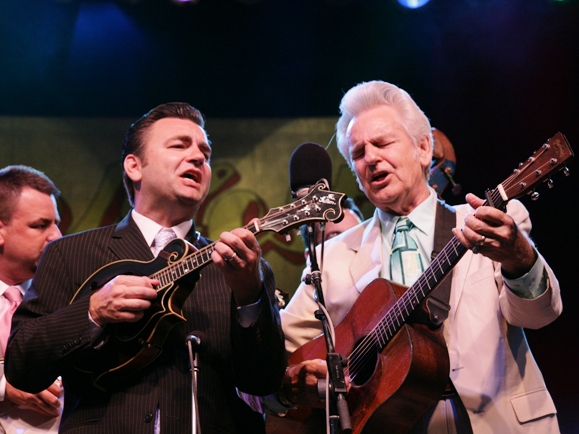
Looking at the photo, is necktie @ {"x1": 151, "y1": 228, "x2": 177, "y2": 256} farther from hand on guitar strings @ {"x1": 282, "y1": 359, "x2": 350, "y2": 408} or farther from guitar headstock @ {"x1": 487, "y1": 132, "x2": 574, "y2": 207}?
guitar headstock @ {"x1": 487, "y1": 132, "x2": 574, "y2": 207}

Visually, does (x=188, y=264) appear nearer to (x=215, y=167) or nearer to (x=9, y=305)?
(x=9, y=305)

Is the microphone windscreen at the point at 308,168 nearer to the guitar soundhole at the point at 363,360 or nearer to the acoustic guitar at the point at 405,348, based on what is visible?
the acoustic guitar at the point at 405,348

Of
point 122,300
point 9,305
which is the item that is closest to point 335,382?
point 122,300

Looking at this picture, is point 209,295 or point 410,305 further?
point 209,295

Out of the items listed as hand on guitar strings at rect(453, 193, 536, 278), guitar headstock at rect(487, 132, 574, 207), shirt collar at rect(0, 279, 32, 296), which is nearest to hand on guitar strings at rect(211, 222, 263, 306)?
hand on guitar strings at rect(453, 193, 536, 278)

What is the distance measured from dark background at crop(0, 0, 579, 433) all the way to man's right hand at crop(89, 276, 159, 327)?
3.27 m

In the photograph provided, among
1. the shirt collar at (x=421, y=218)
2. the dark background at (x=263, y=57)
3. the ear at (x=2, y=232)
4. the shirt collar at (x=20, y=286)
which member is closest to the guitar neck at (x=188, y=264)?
the shirt collar at (x=421, y=218)

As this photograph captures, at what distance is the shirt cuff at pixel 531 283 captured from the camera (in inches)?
97.9

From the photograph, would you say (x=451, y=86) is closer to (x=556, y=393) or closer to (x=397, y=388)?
(x=556, y=393)

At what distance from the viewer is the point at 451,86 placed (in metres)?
5.39

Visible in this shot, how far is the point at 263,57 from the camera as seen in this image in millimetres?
5938

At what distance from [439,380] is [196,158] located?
1.55 metres

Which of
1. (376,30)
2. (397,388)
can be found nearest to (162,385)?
(397,388)

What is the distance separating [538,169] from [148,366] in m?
1.69
